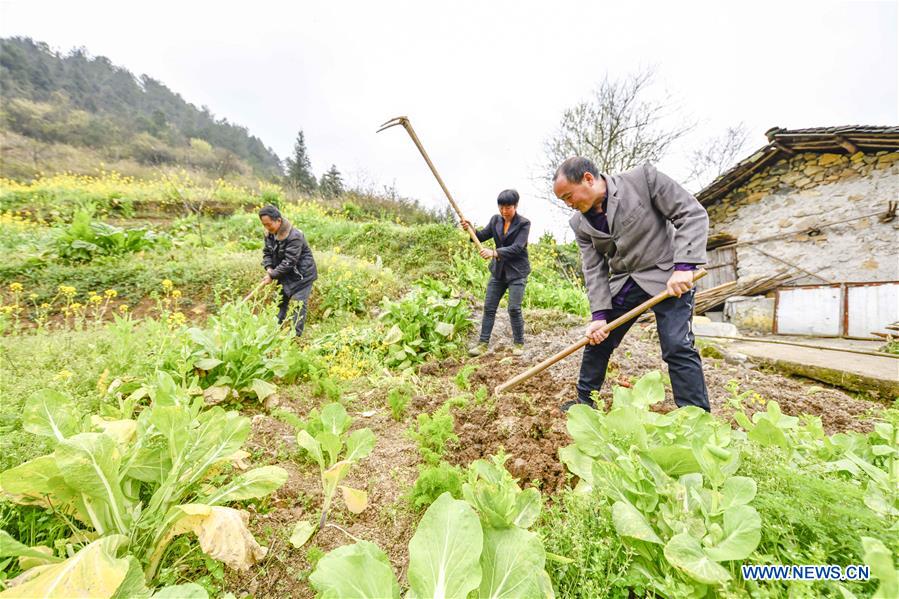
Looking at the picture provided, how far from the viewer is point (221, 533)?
111 centimetres

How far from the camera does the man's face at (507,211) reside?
4.28 m

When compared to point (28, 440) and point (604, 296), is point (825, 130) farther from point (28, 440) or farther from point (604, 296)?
point (28, 440)

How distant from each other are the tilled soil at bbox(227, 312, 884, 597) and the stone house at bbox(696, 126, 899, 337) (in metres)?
4.82

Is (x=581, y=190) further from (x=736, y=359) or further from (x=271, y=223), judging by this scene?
(x=271, y=223)

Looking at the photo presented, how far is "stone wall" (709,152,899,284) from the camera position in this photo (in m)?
7.07

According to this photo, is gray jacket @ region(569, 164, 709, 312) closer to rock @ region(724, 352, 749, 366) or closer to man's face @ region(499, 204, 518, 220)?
man's face @ region(499, 204, 518, 220)

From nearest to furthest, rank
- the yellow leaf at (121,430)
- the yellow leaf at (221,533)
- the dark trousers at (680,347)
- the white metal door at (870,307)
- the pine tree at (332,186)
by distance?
the yellow leaf at (221,533) → the yellow leaf at (121,430) → the dark trousers at (680,347) → the white metal door at (870,307) → the pine tree at (332,186)

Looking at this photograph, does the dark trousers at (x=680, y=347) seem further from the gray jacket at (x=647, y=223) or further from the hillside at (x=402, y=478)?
the hillside at (x=402, y=478)

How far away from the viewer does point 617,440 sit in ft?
4.22

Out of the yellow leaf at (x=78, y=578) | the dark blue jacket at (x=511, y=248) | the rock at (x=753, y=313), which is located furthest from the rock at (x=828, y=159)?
the yellow leaf at (x=78, y=578)

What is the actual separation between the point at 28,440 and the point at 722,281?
12.2 meters

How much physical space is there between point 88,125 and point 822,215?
37576 mm

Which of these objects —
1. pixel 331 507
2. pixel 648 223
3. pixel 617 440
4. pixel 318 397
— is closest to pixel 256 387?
pixel 318 397

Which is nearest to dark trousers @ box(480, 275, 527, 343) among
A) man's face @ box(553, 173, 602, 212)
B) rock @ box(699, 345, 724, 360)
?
man's face @ box(553, 173, 602, 212)
